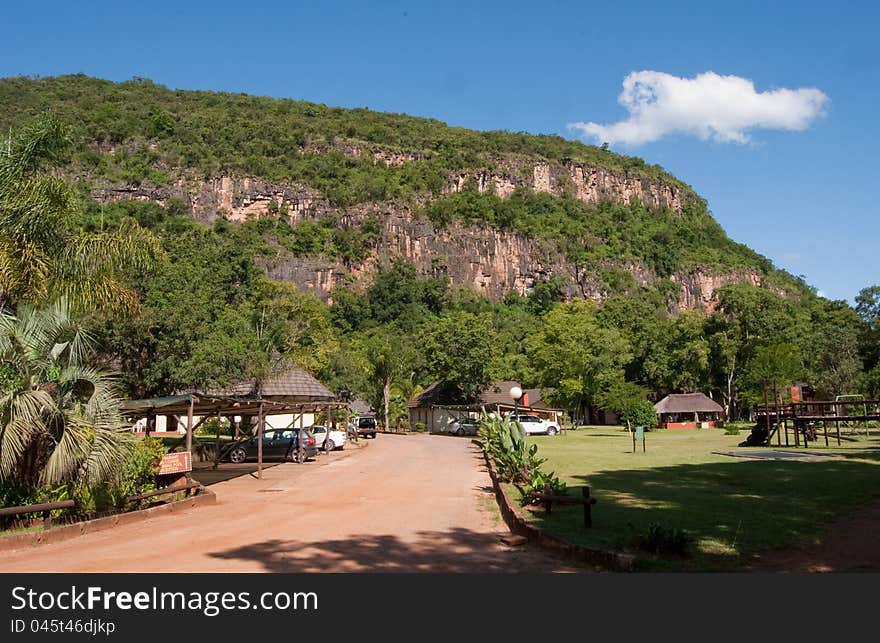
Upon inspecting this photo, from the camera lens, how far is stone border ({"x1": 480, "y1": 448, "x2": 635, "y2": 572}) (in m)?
7.50

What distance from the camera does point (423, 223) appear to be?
13775 cm

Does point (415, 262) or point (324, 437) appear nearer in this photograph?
point (324, 437)

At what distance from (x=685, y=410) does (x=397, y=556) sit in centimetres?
5804

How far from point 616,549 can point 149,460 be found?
9.37 metres

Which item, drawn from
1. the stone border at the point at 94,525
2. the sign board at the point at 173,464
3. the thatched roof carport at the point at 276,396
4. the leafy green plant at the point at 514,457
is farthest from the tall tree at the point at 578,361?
the stone border at the point at 94,525

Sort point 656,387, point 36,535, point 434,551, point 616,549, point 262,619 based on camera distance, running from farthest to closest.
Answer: point 656,387 → point 36,535 → point 434,551 → point 616,549 → point 262,619

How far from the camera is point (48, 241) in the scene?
14773 mm

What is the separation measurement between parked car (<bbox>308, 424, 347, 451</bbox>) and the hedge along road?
12.1m

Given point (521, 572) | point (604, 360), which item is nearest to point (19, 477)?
point (521, 572)

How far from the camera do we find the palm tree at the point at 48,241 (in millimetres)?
13547

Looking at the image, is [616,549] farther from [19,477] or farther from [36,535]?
[19,477]

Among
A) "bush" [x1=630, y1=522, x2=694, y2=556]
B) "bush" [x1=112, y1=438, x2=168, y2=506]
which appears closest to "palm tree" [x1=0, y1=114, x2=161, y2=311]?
"bush" [x1=112, y1=438, x2=168, y2=506]

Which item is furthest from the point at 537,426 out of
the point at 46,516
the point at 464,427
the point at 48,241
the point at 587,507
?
the point at 46,516

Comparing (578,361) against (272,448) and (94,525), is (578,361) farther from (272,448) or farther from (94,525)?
(94,525)
